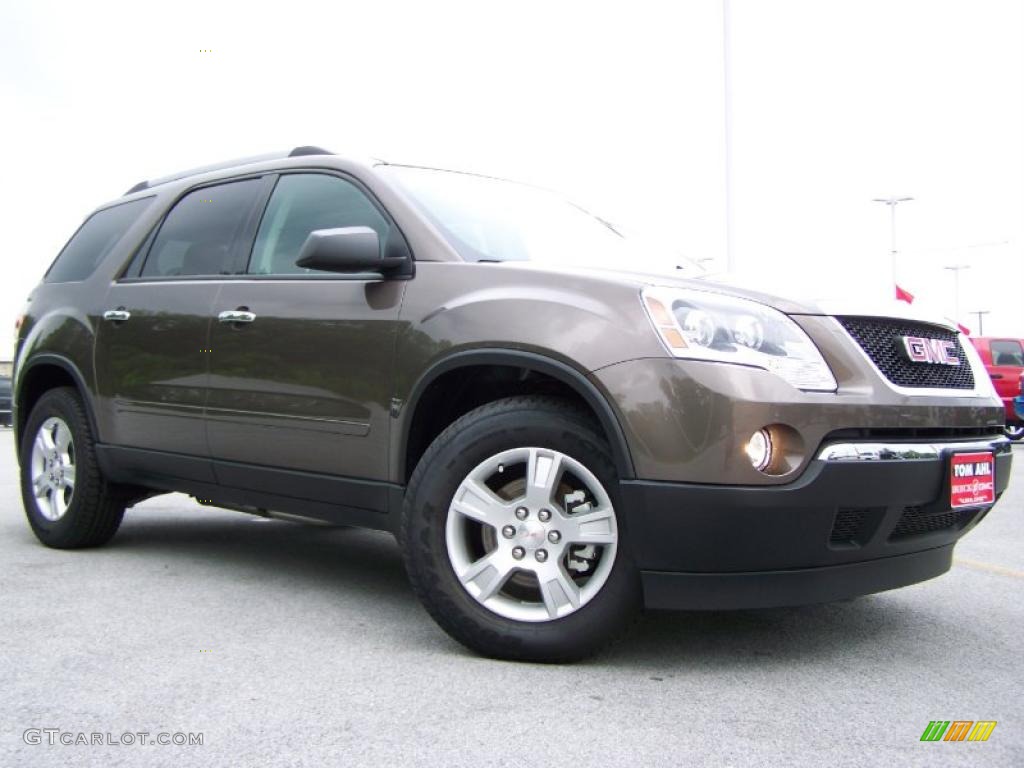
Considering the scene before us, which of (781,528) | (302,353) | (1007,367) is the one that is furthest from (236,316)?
(1007,367)

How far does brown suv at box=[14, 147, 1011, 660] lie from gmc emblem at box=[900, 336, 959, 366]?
14 millimetres

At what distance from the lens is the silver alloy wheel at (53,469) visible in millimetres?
5203

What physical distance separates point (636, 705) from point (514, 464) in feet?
2.72

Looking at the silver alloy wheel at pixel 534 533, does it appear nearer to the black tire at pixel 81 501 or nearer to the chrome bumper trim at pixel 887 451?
the chrome bumper trim at pixel 887 451

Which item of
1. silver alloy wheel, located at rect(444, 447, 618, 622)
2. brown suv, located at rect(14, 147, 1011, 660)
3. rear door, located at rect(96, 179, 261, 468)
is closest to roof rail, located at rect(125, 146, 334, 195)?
brown suv, located at rect(14, 147, 1011, 660)

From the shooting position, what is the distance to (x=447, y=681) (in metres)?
2.97

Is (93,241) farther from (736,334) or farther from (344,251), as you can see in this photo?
(736,334)

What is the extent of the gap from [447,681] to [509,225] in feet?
5.99

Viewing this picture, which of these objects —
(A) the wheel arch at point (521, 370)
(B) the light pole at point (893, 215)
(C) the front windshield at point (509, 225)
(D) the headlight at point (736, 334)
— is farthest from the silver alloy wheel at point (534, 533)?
(B) the light pole at point (893, 215)

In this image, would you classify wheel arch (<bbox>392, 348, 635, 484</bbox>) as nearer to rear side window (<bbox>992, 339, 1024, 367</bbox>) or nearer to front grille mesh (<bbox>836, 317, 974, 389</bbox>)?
front grille mesh (<bbox>836, 317, 974, 389</bbox>)

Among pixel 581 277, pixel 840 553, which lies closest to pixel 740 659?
pixel 840 553

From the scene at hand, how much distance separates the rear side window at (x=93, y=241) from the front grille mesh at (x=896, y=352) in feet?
12.0

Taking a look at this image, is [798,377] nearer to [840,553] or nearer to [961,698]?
[840,553]

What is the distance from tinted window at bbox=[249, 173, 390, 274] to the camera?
13.3ft
